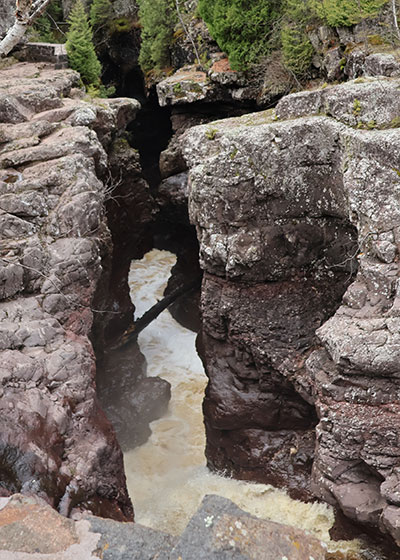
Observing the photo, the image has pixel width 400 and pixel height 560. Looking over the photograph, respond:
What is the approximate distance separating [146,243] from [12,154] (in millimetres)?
8007

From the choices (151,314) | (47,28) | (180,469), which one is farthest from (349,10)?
(47,28)

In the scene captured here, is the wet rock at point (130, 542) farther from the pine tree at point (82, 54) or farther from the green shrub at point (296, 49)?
the pine tree at point (82, 54)

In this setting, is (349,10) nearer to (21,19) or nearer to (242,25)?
(242,25)

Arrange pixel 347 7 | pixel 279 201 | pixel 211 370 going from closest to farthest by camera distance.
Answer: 1. pixel 279 201
2. pixel 211 370
3. pixel 347 7

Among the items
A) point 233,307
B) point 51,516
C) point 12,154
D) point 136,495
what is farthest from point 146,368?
point 51,516

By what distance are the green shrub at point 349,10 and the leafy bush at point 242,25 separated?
371cm

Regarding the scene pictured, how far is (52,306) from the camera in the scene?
9.73 meters

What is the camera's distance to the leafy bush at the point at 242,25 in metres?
18.7

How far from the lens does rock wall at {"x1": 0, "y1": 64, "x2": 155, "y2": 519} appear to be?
802 centimetres

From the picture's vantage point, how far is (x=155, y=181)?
2648 cm

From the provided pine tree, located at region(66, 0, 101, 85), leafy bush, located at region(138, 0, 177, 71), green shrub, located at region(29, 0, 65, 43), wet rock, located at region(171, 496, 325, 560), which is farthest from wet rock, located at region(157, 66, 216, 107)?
wet rock, located at region(171, 496, 325, 560)

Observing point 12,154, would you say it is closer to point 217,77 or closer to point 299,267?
point 299,267

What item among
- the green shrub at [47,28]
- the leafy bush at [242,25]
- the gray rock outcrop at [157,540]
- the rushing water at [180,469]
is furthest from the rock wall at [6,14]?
the gray rock outcrop at [157,540]

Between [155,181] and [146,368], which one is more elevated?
[155,181]
